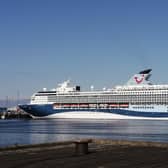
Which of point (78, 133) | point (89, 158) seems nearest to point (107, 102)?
point (78, 133)

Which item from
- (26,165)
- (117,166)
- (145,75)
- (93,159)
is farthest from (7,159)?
(145,75)

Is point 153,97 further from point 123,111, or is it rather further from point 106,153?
point 106,153

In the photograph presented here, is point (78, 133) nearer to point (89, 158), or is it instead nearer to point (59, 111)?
point (89, 158)

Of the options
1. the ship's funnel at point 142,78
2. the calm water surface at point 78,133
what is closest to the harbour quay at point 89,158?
the calm water surface at point 78,133

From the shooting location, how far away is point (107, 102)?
360 feet

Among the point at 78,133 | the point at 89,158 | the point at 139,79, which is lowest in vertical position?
the point at 78,133

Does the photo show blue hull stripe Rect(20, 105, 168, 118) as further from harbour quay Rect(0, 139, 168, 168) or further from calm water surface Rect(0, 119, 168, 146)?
harbour quay Rect(0, 139, 168, 168)

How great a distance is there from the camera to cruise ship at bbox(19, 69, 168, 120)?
104 metres

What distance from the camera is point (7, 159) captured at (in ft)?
55.0

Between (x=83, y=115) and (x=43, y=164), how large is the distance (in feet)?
302

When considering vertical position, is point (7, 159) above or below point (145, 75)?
below

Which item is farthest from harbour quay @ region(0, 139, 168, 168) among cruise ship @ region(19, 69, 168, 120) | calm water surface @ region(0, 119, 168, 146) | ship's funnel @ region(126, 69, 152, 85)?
ship's funnel @ region(126, 69, 152, 85)

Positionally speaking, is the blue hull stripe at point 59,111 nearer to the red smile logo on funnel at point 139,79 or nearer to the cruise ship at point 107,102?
the cruise ship at point 107,102

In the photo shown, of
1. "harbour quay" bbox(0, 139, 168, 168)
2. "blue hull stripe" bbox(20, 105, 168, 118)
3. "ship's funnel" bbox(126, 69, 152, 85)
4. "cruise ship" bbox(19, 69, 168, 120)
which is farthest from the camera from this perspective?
"ship's funnel" bbox(126, 69, 152, 85)
